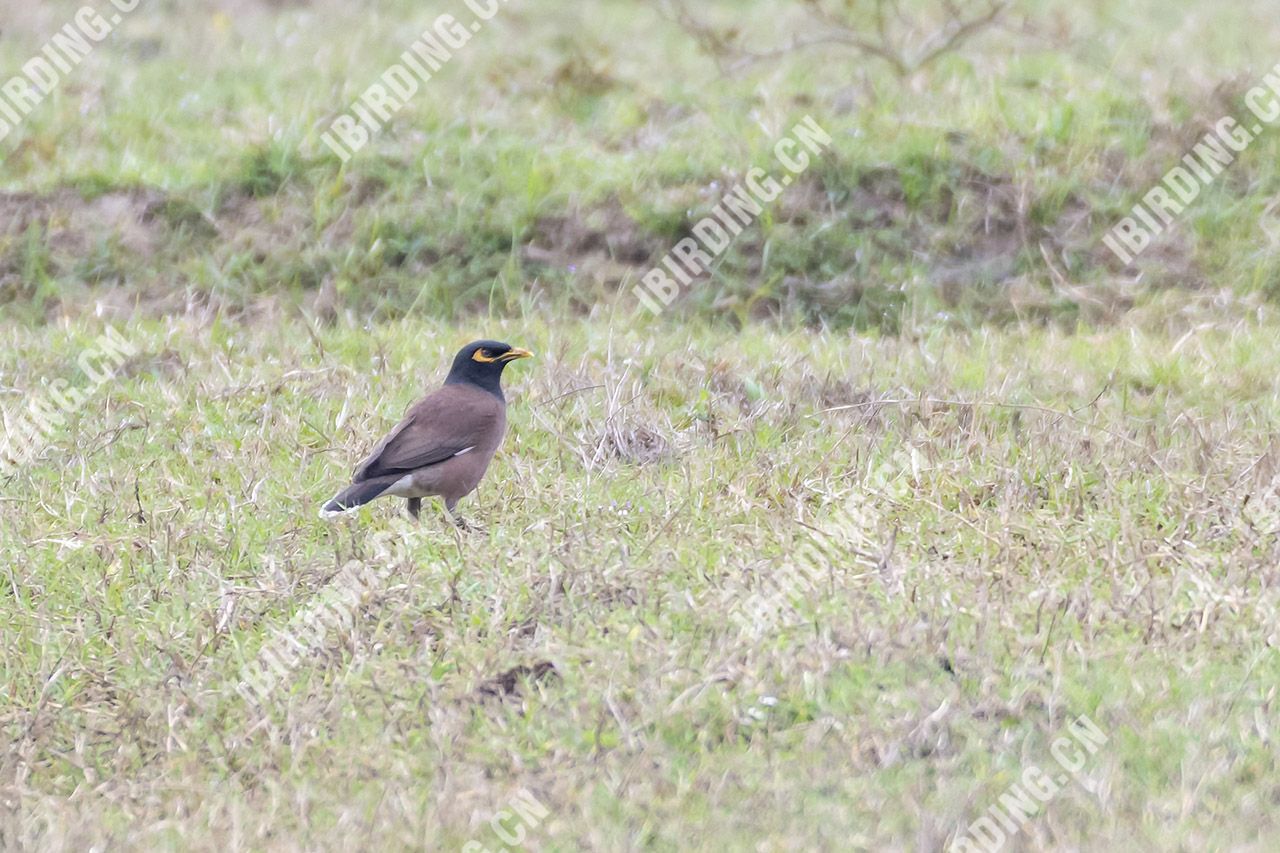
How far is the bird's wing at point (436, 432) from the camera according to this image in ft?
20.3

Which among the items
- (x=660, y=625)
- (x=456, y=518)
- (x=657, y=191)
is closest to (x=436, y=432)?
(x=456, y=518)

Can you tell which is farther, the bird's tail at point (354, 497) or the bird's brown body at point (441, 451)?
the bird's brown body at point (441, 451)

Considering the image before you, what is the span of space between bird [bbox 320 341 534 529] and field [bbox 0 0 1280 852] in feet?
0.57

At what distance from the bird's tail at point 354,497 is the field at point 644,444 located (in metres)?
0.13

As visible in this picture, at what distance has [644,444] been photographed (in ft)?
22.8

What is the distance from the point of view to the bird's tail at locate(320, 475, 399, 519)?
607cm

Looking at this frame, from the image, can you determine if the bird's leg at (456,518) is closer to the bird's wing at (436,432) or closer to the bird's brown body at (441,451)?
the bird's brown body at (441,451)

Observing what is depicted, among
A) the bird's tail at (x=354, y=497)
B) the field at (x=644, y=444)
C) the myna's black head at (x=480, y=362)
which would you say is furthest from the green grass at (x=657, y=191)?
the bird's tail at (x=354, y=497)

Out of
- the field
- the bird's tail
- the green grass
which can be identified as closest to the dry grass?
the field

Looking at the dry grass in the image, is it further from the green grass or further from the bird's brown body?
the green grass

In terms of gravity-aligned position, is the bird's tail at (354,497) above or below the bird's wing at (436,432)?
below

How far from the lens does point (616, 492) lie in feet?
21.2

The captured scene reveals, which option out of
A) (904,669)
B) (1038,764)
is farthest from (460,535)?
(1038,764)

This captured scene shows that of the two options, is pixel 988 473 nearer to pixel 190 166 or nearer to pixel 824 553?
pixel 824 553
